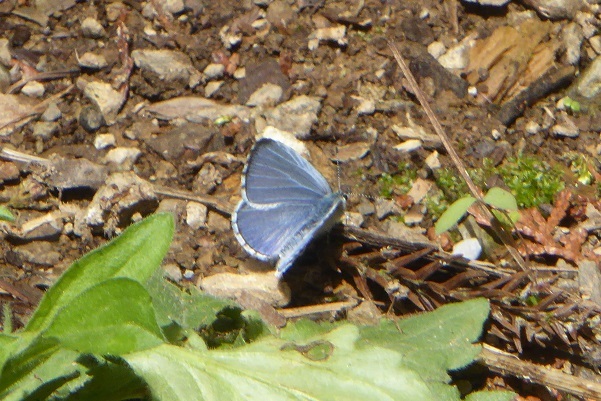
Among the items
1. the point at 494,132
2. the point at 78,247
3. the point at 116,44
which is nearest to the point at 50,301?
the point at 78,247

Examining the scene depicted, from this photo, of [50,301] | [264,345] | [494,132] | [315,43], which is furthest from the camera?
[315,43]

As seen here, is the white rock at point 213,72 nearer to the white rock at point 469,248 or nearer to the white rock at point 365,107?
the white rock at point 365,107

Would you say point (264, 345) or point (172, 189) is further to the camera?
point (172, 189)

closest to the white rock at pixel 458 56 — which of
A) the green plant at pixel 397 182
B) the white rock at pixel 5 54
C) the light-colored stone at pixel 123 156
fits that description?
the green plant at pixel 397 182

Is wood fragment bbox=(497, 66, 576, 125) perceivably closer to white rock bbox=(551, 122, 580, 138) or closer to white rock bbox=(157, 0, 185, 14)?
white rock bbox=(551, 122, 580, 138)

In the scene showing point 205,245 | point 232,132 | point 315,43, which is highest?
point 315,43

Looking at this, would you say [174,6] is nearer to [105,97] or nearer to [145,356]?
[105,97]

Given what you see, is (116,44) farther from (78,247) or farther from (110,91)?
(78,247)
